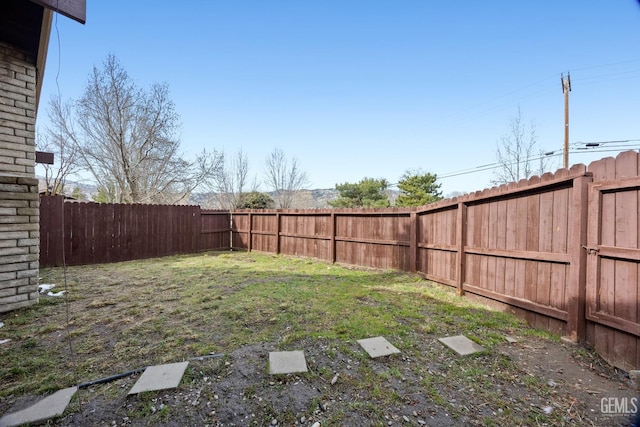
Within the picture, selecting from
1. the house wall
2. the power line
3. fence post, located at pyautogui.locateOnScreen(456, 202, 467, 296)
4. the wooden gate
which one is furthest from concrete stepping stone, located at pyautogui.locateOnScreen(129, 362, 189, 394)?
the power line

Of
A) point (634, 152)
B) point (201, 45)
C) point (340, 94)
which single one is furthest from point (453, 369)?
point (340, 94)

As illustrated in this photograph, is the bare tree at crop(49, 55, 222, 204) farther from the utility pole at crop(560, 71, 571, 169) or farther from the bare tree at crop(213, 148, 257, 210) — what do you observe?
the utility pole at crop(560, 71, 571, 169)

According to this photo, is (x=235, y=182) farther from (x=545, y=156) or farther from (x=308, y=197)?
(x=545, y=156)

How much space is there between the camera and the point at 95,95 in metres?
11.0

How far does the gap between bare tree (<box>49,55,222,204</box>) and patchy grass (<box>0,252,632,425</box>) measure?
880 cm

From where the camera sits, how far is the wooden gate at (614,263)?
2.09 meters

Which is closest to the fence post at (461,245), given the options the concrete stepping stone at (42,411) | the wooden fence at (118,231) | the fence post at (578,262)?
the fence post at (578,262)

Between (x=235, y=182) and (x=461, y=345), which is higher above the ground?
(x=235, y=182)

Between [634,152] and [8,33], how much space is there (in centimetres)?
692

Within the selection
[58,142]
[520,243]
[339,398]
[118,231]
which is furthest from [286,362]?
[58,142]

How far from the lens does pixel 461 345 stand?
2545 millimetres

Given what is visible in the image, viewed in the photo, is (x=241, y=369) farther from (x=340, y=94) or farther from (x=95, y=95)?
(x=95, y=95)

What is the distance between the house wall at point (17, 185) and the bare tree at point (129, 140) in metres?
8.91

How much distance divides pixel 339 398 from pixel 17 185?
4.74m
